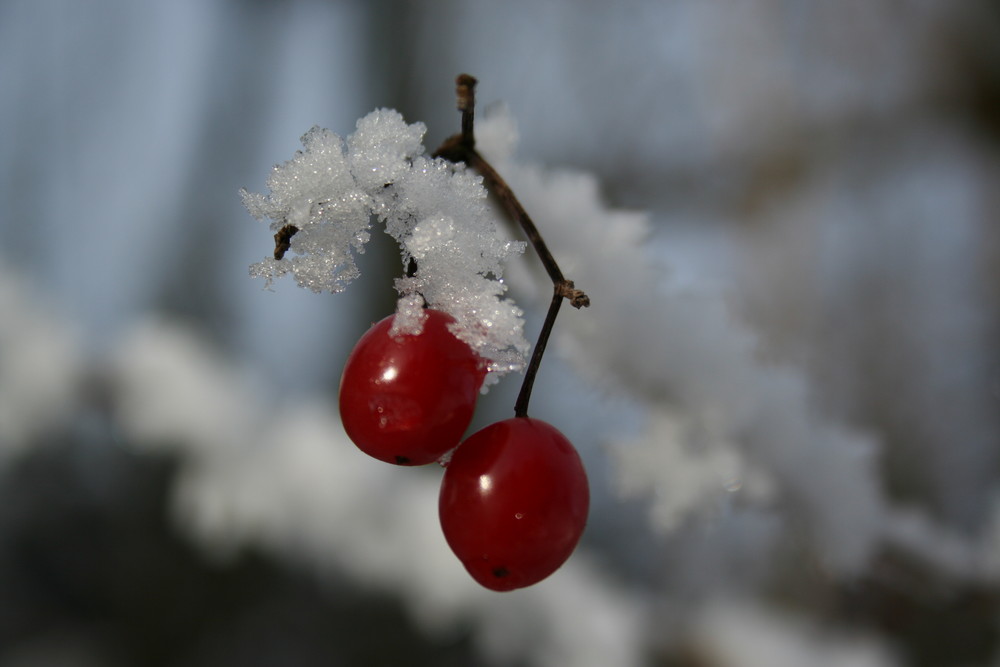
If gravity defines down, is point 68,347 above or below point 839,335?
below

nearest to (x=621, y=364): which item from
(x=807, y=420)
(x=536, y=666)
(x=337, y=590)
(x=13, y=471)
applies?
(x=807, y=420)

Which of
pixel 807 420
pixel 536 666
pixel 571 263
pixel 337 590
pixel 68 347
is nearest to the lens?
pixel 571 263

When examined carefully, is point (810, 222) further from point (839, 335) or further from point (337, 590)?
point (337, 590)

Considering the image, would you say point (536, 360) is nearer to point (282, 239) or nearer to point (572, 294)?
point (572, 294)

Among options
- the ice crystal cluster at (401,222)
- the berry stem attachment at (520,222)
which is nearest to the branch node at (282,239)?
the ice crystal cluster at (401,222)

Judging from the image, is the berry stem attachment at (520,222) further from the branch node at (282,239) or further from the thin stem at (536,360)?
the branch node at (282,239)

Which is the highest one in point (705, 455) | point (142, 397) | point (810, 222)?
point (810, 222)
